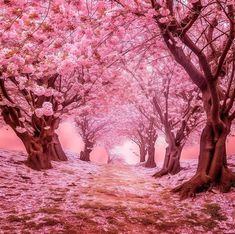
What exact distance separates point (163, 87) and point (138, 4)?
15755 mm

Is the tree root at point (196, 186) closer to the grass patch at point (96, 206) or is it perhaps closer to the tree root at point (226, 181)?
the tree root at point (226, 181)

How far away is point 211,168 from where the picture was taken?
47.9 feet

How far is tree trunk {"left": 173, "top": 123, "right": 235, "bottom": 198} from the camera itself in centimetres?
1397

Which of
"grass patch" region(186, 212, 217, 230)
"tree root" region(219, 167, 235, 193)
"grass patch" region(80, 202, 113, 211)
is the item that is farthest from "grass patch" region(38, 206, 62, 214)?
"tree root" region(219, 167, 235, 193)

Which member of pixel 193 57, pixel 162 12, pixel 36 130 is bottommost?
pixel 36 130

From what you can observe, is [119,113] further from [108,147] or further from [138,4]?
[138,4]

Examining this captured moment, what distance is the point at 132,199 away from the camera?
1356 centimetres

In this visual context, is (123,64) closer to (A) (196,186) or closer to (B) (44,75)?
(B) (44,75)

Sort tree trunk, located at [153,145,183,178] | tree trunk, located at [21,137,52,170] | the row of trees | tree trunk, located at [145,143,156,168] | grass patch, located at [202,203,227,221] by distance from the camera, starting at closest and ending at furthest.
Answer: the row of trees → grass patch, located at [202,203,227,221] → tree trunk, located at [21,137,52,170] → tree trunk, located at [153,145,183,178] → tree trunk, located at [145,143,156,168]

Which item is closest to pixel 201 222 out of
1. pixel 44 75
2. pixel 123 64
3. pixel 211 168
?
pixel 211 168

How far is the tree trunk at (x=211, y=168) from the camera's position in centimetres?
1397

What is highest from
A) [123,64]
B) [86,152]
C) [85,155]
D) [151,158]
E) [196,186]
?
[123,64]

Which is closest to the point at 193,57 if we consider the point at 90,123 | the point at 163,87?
the point at 163,87

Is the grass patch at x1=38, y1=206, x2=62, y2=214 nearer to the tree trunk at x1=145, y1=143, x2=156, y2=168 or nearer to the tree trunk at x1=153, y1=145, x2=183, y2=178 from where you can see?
the tree trunk at x1=153, y1=145, x2=183, y2=178
